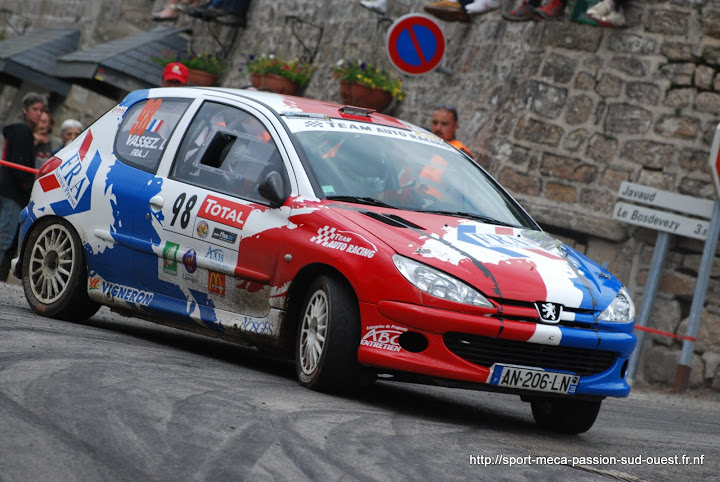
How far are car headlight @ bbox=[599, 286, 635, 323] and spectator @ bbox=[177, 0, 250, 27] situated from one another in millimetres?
18543

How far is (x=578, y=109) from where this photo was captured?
13914 millimetres

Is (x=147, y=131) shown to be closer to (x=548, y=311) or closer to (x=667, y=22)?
(x=548, y=311)

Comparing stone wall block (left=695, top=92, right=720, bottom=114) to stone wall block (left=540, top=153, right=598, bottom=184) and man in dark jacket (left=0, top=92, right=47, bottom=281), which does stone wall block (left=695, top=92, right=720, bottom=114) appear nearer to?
stone wall block (left=540, top=153, right=598, bottom=184)

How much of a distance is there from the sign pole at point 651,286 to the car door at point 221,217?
6048 millimetres

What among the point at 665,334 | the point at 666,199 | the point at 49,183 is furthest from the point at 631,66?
the point at 49,183

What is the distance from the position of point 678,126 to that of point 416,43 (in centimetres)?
300

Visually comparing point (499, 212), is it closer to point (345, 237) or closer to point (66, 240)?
point (345, 237)

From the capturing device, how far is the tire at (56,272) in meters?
8.70

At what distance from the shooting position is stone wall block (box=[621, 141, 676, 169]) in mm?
13305

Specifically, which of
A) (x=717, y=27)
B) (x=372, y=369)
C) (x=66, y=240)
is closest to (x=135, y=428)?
(x=372, y=369)

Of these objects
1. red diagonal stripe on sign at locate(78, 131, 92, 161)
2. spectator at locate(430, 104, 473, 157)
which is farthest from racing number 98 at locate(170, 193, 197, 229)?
spectator at locate(430, 104, 473, 157)

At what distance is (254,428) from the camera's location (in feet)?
18.0

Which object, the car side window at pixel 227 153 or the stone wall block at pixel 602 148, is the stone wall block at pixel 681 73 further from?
the car side window at pixel 227 153

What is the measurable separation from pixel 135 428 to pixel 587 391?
8.87 ft
